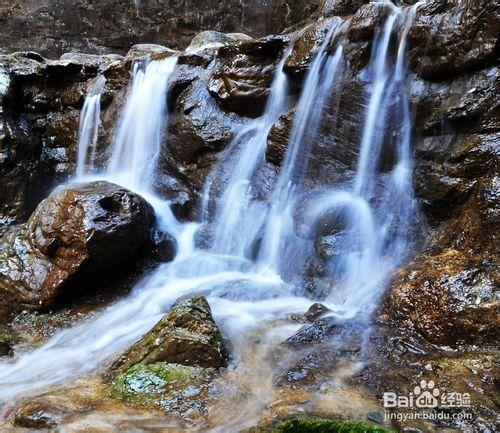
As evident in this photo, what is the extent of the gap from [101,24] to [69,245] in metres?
16.0

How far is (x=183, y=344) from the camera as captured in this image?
4.36m

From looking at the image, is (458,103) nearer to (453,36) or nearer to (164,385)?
(453,36)

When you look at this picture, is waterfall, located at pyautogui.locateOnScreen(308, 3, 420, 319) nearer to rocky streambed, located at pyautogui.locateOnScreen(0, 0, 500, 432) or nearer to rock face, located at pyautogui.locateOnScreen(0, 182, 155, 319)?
rocky streambed, located at pyautogui.locateOnScreen(0, 0, 500, 432)

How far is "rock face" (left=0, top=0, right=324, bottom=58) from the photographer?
18.8m

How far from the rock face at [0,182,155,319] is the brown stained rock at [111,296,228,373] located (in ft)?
7.89

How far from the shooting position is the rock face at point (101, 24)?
18781mm

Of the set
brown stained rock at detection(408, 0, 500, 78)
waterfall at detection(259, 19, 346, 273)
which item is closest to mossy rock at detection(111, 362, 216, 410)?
waterfall at detection(259, 19, 346, 273)

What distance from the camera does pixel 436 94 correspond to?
6.57 meters

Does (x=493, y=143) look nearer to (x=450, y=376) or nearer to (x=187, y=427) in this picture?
(x=450, y=376)

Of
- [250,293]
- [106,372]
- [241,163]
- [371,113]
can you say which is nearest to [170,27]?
[241,163]

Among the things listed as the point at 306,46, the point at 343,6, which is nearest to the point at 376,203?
the point at 306,46

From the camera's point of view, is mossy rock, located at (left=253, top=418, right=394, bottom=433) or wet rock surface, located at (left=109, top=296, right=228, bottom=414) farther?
wet rock surface, located at (left=109, top=296, right=228, bottom=414)

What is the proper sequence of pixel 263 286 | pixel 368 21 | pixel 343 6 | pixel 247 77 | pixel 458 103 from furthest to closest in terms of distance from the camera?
pixel 343 6, pixel 247 77, pixel 368 21, pixel 263 286, pixel 458 103

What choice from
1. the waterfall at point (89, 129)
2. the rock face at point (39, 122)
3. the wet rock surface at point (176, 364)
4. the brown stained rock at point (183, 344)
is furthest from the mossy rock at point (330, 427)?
the waterfall at point (89, 129)
